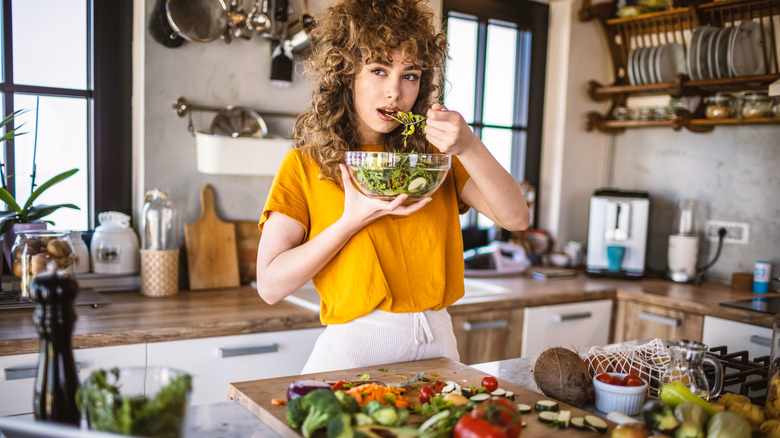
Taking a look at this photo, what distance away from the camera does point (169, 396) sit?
2.40ft

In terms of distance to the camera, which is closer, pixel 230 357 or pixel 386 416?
pixel 386 416

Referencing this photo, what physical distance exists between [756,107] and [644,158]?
0.73 metres

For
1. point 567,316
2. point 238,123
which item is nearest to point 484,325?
point 567,316

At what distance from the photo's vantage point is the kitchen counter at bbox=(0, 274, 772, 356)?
5.72 ft

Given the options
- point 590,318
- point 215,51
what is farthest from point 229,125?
point 590,318

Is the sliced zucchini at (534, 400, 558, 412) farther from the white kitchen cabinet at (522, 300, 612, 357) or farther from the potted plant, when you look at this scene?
the potted plant

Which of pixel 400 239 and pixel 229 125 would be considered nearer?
pixel 400 239

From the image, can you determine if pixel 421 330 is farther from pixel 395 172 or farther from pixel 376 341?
pixel 395 172

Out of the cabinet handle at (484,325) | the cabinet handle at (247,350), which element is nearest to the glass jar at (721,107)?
the cabinet handle at (484,325)

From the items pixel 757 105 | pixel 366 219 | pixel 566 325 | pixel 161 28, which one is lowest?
pixel 566 325

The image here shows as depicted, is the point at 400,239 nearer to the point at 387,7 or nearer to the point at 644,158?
the point at 387,7

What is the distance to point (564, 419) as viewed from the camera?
1.05 metres

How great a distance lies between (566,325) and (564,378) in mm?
1483

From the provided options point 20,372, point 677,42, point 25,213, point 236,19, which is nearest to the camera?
point 20,372
